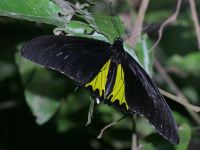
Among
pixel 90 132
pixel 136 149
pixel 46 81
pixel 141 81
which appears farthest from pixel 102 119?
pixel 141 81

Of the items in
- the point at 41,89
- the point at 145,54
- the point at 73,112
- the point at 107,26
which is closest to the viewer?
the point at 107,26

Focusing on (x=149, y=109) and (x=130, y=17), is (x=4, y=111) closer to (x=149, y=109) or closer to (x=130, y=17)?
(x=130, y=17)

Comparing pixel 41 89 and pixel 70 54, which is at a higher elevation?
pixel 70 54

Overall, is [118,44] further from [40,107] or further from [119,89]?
[40,107]

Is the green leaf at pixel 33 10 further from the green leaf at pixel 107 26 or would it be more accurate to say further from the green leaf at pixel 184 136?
the green leaf at pixel 184 136

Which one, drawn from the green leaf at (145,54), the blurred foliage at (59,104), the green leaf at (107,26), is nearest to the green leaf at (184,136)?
the blurred foliage at (59,104)

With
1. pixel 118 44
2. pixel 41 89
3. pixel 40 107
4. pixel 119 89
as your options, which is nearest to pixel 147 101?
pixel 119 89
